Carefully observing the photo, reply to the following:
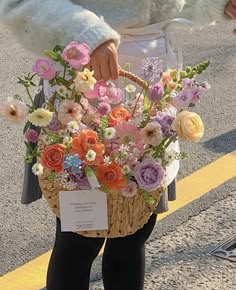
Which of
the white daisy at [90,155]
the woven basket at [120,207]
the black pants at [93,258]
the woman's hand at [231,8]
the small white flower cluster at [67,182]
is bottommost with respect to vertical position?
the black pants at [93,258]

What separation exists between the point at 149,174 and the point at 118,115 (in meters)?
0.18

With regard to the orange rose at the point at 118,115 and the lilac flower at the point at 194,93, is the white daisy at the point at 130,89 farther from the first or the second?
the lilac flower at the point at 194,93

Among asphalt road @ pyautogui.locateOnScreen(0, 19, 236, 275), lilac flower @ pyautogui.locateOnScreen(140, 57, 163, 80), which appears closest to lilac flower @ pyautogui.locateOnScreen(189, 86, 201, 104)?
lilac flower @ pyautogui.locateOnScreen(140, 57, 163, 80)

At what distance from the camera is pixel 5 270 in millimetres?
3293

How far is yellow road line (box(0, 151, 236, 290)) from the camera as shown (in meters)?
3.21

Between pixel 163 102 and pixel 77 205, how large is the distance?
1.19ft

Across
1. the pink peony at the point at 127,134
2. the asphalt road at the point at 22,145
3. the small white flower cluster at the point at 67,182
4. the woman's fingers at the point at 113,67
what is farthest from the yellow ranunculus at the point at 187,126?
the asphalt road at the point at 22,145

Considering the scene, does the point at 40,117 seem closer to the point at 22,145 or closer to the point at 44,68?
the point at 44,68

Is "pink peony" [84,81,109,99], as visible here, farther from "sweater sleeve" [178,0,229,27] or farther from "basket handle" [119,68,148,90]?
"sweater sleeve" [178,0,229,27]

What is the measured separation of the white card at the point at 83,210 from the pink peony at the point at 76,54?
34 centimetres

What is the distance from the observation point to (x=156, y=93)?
210cm

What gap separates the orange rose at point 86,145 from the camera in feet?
6.70

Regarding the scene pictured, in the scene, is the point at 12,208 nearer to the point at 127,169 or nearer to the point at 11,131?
the point at 11,131

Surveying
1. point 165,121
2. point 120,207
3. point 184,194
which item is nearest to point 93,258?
point 120,207
